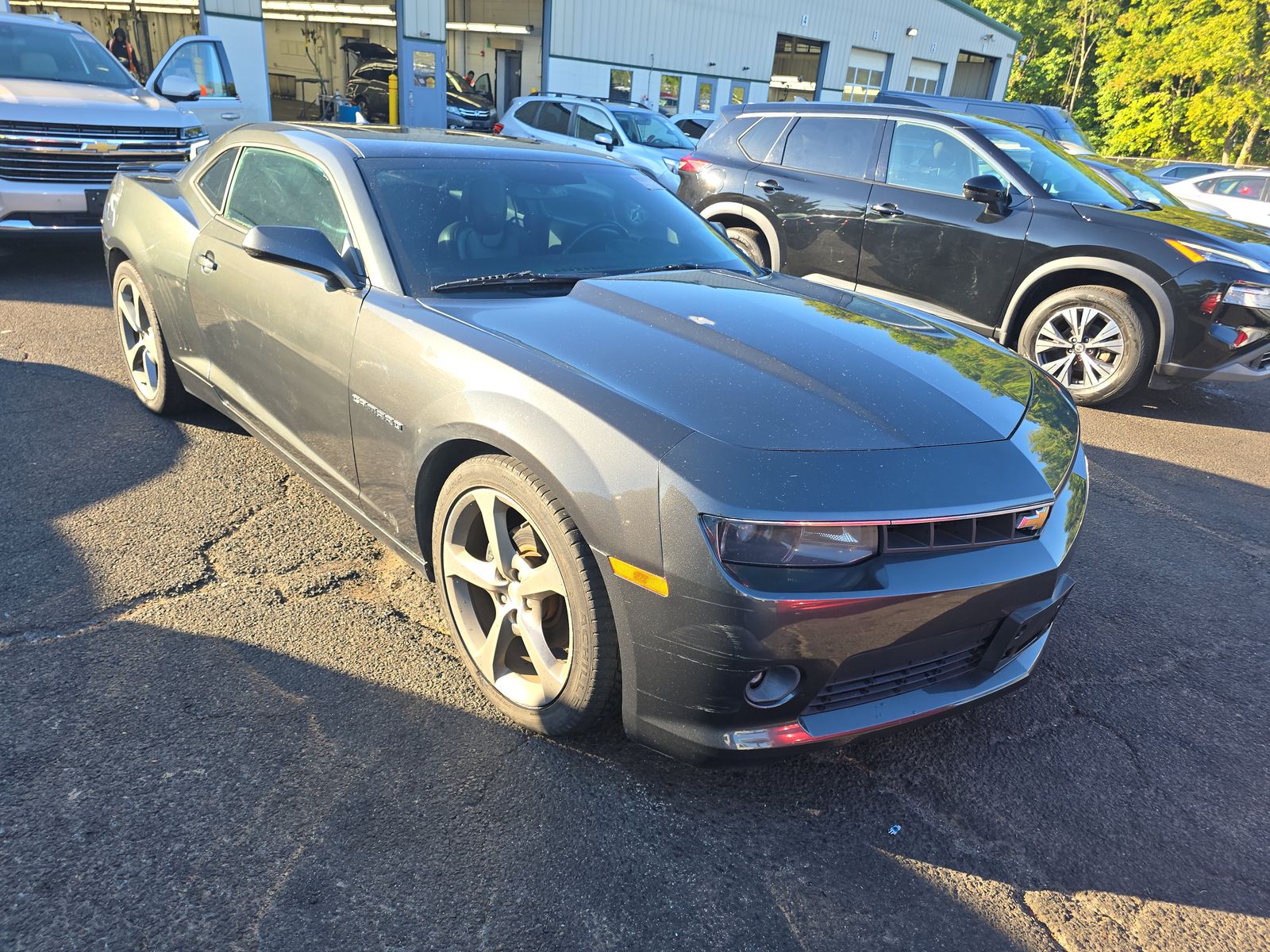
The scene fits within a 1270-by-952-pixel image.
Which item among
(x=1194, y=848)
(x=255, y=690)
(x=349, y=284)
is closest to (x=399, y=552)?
(x=255, y=690)

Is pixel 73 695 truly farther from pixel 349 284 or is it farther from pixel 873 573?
pixel 873 573

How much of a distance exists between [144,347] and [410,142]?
6.95ft

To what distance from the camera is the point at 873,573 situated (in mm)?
1945

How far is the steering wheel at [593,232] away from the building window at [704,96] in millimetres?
26195

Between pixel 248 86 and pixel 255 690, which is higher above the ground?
pixel 248 86

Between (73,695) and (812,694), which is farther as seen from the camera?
(73,695)

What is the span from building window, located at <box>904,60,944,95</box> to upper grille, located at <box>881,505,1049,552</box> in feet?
121

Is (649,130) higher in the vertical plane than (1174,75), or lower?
lower

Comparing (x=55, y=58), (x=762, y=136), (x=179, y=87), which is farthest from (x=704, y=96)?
(x=55, y=58)

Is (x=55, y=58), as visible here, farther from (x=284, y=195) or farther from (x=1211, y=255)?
(x=1211, y=255)

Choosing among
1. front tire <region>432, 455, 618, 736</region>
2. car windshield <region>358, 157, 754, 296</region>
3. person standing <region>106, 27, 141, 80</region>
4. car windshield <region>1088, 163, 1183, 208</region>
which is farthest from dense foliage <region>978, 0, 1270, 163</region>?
front tire <region>432, 455, 618, 736</region>

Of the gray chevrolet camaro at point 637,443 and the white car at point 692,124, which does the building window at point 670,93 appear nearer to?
the white car at point 692,124

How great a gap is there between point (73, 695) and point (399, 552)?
0.99m

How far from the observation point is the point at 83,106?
7098 millimetres
